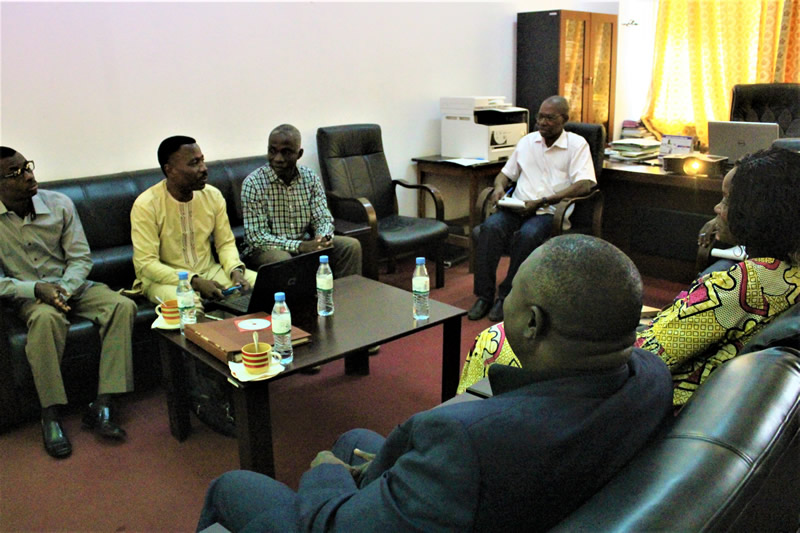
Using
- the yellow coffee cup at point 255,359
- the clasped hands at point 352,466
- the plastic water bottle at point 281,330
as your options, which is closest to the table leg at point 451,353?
the plastic water bottle at point 281,330

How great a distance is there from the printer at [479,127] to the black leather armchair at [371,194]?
556mm

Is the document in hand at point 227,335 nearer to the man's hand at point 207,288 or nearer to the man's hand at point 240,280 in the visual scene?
the man's hand at point 207,288

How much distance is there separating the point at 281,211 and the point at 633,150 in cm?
266

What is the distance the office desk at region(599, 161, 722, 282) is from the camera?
413 centimetres

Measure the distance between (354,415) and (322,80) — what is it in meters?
2.38

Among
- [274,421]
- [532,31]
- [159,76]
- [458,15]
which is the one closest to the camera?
[274,421]

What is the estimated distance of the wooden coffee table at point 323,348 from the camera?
6.75 feet

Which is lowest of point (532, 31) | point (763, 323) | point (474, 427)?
point (763, 323)

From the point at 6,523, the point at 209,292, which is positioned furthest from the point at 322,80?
the point at 6,523

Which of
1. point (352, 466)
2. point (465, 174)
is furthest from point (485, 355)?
point (465, 174)

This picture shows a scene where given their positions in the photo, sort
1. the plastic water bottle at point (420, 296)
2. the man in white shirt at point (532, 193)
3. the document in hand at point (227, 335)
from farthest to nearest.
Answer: the man in white shirt at point (532, 193) < the plastic water bottle at point (420, 296) < the document in hand at point (227, 335)

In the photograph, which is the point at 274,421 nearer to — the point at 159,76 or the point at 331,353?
the point at 331,353

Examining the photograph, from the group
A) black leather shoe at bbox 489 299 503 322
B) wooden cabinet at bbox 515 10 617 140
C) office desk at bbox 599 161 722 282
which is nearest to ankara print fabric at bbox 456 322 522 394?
black leather shoe at bbox 489 299 503 322

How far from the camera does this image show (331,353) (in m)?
2.17
